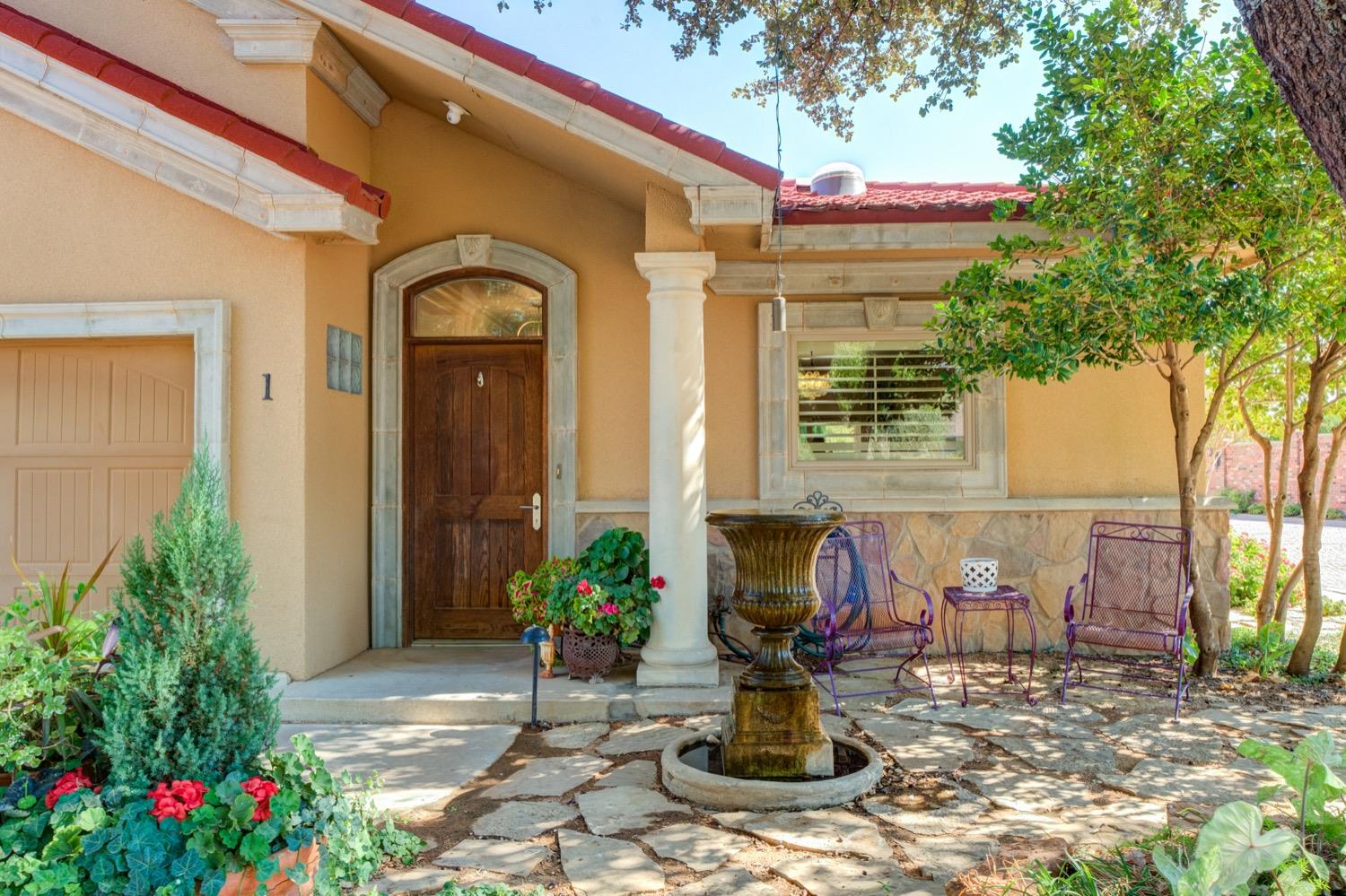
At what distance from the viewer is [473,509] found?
6914 mm

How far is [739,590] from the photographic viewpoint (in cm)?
432

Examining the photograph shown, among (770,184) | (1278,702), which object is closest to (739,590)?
(770,184)

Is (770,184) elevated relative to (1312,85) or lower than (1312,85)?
elevated

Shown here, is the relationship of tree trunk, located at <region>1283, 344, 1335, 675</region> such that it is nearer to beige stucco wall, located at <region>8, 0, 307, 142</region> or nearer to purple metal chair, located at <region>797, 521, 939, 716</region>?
purple metal chair, located at <region>797, 521, 939, 716</region>

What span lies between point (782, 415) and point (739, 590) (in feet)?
8.96

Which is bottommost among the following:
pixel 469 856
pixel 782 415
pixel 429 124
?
pixel 469 856

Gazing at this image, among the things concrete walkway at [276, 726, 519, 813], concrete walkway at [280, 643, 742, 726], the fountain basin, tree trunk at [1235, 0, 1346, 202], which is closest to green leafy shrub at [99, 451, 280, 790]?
concrete walkway at [276, 726, 519, 813]

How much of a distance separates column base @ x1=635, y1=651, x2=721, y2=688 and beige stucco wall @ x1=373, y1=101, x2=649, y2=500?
150 cm

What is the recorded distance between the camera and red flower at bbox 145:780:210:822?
2.73 metres

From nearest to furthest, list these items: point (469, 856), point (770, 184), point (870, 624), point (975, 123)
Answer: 1. point (469, 856)
2. point (770, 184)
3. point (870, 624)
4. point (975, 123)

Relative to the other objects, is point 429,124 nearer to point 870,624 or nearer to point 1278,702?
point 870,624

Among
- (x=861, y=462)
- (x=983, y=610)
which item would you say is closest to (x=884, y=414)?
(x=861, y=462)

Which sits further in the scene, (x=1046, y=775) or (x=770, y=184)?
(x=770, y=184)

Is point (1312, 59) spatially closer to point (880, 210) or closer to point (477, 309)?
point (880, 210)
